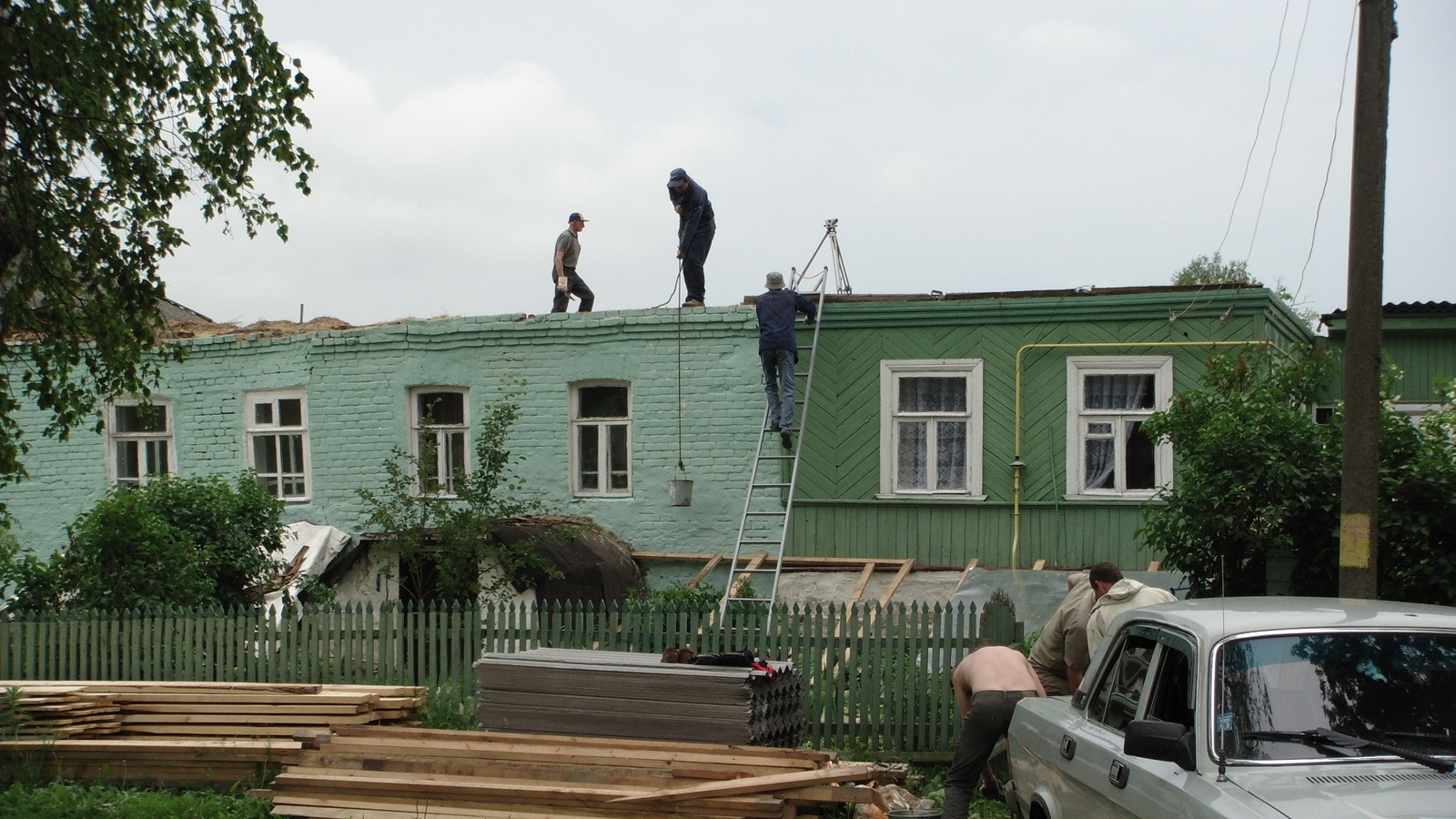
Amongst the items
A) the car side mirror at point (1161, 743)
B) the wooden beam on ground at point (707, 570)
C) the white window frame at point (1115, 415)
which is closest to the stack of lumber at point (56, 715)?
the wooden beam on ground at point (707, 570)

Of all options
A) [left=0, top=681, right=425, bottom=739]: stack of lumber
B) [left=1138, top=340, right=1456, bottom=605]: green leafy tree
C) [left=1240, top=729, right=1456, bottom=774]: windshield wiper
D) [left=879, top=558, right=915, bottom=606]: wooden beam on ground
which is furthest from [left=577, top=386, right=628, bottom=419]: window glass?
[left=1240, top=729, right=1456, bottom=774]: windshield wiper

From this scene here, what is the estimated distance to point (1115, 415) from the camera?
545 inches

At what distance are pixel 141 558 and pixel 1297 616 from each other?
1105 cm

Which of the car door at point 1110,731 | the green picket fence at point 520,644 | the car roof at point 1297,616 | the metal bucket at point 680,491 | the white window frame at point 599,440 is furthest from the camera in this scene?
the white window frame at point 599,440

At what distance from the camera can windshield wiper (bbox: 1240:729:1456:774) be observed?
3961 millimetres

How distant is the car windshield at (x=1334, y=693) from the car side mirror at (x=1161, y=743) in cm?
13

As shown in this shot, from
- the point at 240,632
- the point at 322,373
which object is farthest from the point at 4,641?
the point at 322,373

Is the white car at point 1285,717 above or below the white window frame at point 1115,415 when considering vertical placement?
below

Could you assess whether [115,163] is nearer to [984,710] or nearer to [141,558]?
[141,558]

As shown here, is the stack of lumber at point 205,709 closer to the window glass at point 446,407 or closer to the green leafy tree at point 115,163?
the green leafy tree at point 115,163

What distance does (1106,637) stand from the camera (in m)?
5.42

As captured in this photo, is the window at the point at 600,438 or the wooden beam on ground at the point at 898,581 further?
the window at the point at 600,438

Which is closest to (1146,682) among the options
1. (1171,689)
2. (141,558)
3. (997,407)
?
(1171,689)

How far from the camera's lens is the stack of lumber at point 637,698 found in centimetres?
813
